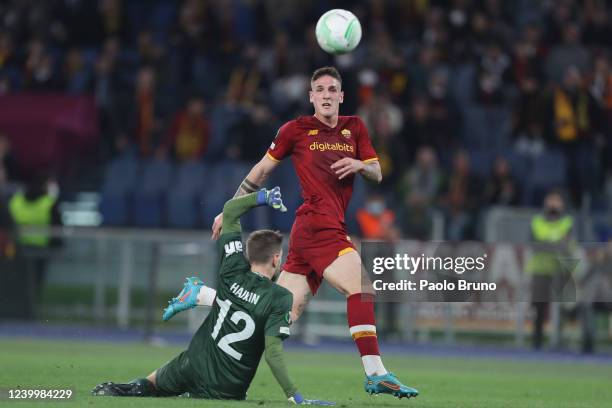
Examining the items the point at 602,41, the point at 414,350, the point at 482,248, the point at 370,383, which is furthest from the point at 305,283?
the point at 602,41

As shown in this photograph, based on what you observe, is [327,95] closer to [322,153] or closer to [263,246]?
[322,153]

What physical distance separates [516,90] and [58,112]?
8223mm

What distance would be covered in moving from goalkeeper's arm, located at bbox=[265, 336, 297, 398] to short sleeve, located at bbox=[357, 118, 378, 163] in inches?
74.9

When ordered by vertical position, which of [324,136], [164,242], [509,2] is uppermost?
[509,2]

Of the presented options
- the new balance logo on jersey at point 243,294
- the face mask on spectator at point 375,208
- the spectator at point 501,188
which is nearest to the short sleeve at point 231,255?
the new balance logo on jersey at point 243,294

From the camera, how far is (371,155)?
32.5ft

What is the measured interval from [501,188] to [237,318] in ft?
40.1

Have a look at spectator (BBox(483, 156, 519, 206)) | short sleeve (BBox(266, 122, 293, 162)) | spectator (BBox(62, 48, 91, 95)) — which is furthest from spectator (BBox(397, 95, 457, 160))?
short sleeve (BBox(266, 122, 293, 162))

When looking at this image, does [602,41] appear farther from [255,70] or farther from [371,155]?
[371,155]

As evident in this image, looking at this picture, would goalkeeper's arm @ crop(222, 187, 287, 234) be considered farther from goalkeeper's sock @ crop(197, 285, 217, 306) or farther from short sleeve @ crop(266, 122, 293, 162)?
short sleeve @ crop(266, 122, 293, 162)

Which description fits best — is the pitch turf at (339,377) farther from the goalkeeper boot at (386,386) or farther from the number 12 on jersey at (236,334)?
the number 12 on jersey at (236,334)

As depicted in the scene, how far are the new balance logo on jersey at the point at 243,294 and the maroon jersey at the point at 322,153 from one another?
1134 mm

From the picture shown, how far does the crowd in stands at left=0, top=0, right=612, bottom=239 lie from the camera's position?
21094mm

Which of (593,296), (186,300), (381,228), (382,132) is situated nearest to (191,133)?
(382,132)
